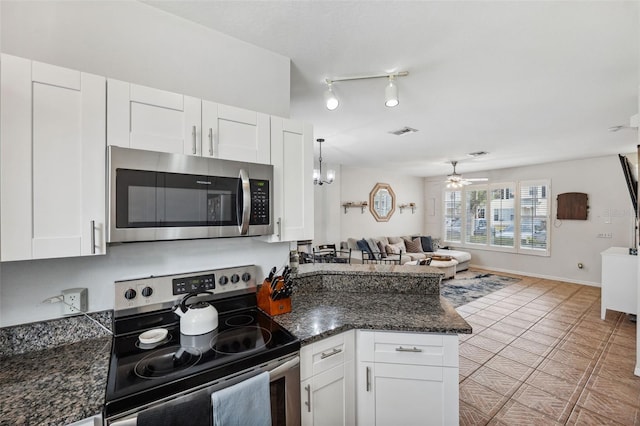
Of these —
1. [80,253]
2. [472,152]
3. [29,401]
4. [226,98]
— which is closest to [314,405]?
[29,401]

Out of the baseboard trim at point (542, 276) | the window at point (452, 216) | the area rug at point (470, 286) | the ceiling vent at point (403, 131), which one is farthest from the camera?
the window at point (452, 216)

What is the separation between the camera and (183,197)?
4.55ft

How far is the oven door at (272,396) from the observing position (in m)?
1.02

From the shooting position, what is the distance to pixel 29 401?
92cm

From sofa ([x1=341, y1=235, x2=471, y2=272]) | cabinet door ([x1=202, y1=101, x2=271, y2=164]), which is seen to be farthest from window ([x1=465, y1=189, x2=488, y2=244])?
cabinet door ([x1=202, y1=101, x2=271, y2=164])

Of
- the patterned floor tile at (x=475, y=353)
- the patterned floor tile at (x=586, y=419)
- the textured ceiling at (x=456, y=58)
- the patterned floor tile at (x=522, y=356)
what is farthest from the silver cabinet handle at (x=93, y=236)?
the patterned floor tile at (x=522, y=356)

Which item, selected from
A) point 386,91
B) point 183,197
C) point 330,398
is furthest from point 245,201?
point 386,91

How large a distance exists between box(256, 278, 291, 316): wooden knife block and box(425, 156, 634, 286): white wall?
6838mm

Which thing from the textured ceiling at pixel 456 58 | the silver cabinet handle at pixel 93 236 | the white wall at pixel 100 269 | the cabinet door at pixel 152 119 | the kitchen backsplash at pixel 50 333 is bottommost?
the kitchen backsplash at pixel 50 333

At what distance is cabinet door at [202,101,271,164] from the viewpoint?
58.6 inches

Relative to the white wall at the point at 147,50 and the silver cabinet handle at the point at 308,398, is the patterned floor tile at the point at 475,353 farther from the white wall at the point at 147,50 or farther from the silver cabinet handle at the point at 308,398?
the white wall at the point at 147,50

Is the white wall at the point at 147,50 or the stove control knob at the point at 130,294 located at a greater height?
the white wall at the point at 147,50

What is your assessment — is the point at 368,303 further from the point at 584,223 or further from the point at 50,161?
the point at 584,223

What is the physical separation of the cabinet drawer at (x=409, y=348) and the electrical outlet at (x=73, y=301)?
1.46 metres
